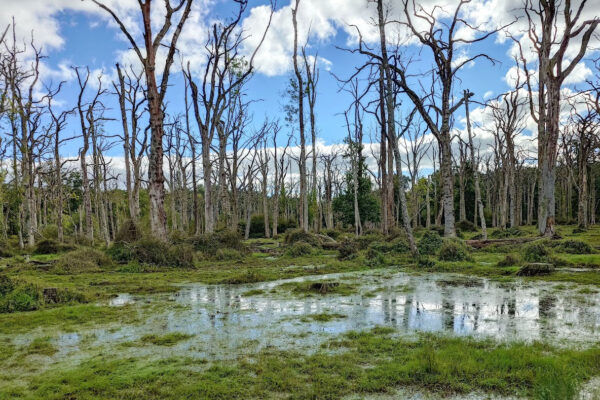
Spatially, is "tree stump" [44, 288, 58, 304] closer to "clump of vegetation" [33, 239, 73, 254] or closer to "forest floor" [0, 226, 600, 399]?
"forest floor" [0, 226, 600, 399]

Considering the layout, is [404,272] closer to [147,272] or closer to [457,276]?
[457,276]

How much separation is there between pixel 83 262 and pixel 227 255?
5120 mm

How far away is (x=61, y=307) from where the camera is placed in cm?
694

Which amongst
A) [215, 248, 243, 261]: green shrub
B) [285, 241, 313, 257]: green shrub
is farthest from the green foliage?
[215, 248, 243, 261]: green shrub

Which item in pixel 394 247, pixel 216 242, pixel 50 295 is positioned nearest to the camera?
pixel 50 295

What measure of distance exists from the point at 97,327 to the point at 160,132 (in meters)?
9.81

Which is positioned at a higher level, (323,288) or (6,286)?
(6,286)

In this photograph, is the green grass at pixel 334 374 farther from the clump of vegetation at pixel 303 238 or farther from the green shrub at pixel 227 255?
the clump of vegetation at pixel 303 238

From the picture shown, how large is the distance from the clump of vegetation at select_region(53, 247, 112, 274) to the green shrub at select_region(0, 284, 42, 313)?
4.84m

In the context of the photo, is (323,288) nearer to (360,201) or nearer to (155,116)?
(155,116)

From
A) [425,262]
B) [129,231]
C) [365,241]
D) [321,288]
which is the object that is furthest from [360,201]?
[321,288]

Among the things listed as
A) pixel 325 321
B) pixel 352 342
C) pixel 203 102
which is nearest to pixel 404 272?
pixel 325 321

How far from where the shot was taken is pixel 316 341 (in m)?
4.76

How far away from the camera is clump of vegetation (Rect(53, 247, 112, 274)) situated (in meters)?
12.3
